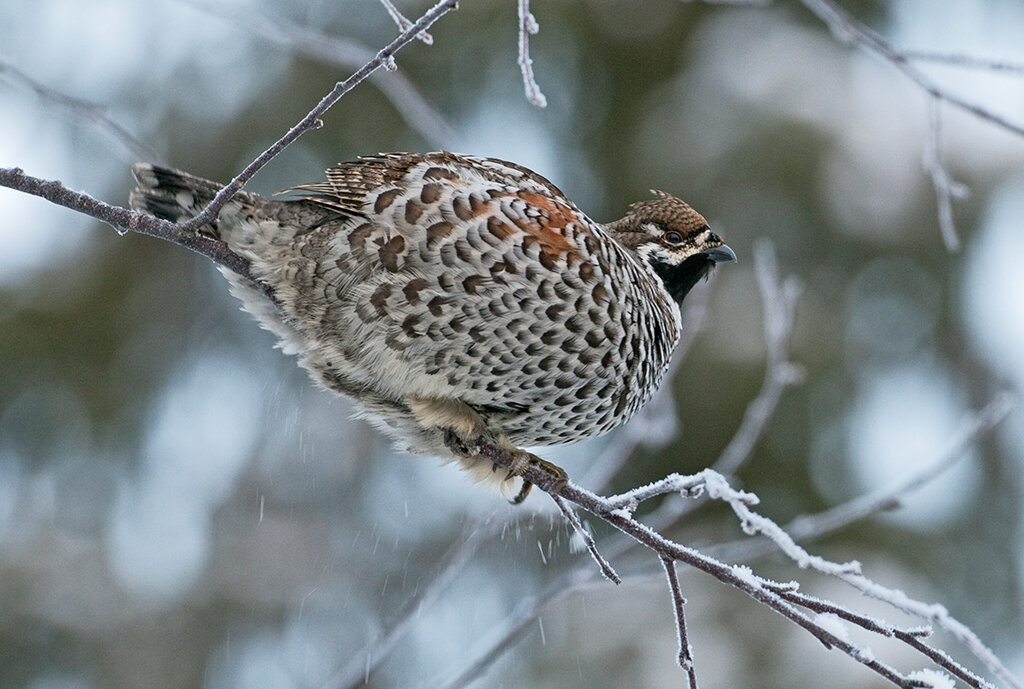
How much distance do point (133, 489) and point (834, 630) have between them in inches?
260

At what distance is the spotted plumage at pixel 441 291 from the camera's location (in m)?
2.86

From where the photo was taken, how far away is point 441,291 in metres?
2.84

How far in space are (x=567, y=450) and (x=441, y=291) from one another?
3.50 meters

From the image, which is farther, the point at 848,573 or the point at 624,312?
the point at 624,312

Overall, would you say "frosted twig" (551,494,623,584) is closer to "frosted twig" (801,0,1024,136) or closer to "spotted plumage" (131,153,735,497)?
"spotted plumage" (131,153,735,497)

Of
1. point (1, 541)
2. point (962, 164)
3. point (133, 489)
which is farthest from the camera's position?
point (962, 164)

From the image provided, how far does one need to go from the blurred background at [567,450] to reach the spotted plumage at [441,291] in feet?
10.5

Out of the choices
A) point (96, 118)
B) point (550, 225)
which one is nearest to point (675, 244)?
point (550, 225)

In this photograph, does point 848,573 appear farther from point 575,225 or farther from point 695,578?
point 695,578

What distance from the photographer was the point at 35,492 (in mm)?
7562

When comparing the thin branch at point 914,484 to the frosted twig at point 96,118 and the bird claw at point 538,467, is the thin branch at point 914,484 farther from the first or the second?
the frosted twig at point 96,118

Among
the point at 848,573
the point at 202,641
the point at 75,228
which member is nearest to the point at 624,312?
the point at 848,573

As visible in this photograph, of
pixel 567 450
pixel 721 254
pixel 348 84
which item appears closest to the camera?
pixel 348 84

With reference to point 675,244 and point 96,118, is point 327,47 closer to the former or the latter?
point 96,118
